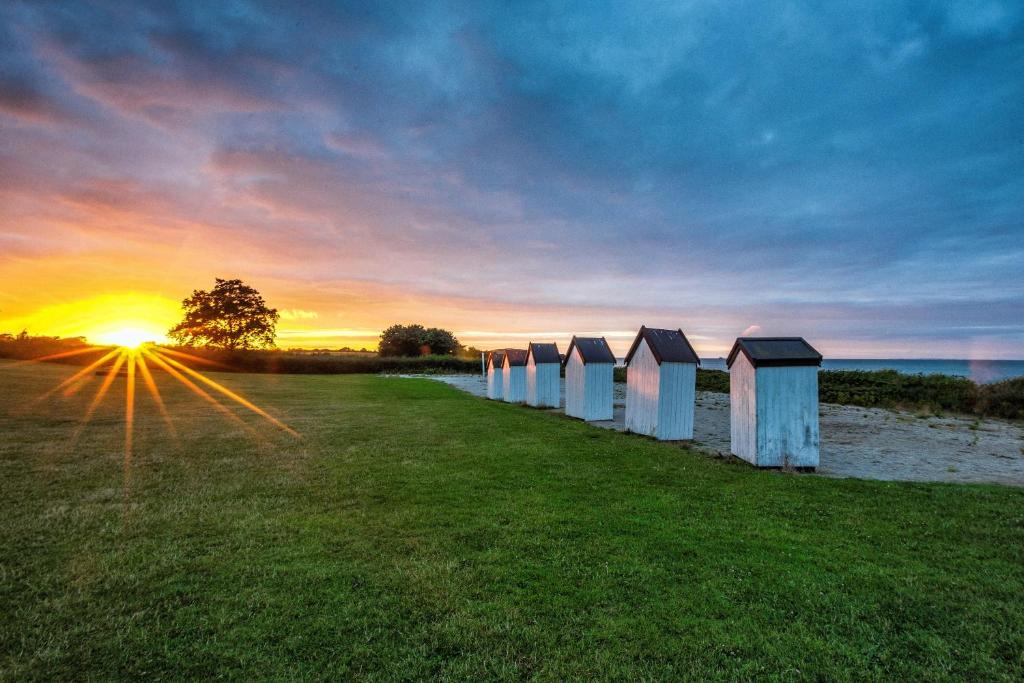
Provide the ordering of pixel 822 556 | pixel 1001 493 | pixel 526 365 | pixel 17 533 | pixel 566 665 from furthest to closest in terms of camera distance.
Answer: pixel 526 365
pixel 1001 493
pixel 17 533
pixel 822 556
pixel 566 665

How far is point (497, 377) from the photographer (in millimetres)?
29156

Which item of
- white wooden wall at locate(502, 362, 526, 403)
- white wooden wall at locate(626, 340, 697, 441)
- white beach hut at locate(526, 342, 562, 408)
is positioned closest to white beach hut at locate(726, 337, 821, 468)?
white wooden wall at locate(626, 340, 697, 441)

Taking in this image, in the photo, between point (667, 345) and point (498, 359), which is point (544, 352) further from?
point (667, 345)

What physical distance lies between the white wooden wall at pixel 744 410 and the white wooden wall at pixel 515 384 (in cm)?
1478

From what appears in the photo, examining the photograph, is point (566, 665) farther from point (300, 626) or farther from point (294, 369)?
point (294, 369)

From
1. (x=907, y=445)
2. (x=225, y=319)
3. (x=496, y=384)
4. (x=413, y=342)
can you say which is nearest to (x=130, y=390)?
(x=496, y=384)

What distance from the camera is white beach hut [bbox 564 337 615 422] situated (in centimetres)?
1941

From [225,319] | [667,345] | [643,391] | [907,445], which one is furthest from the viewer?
[225,319]

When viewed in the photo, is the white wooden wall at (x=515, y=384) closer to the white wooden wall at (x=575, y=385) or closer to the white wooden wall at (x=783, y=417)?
the white wooden wall at (x=575, y=385)

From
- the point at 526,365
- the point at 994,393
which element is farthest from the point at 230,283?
the point at 994,393

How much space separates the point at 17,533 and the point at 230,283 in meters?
63.9

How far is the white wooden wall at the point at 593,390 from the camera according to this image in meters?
19.4

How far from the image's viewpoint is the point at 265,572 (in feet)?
16.8

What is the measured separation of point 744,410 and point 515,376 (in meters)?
16.0
